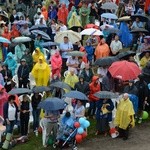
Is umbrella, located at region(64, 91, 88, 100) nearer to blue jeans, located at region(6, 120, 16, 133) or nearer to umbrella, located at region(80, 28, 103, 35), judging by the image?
blue jeans, located at region(6, 120, 16, 133)

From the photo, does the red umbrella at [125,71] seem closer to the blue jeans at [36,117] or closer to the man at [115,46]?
the blue jeans at [36,117]

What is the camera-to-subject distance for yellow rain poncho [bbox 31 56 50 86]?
1852 centimetres

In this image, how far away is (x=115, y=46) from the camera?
20812 millimetres

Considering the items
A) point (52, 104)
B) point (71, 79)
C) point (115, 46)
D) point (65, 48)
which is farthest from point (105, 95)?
point (65, 48)

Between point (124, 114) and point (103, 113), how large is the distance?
26.2 inches

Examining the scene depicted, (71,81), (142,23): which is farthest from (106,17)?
(71,81)

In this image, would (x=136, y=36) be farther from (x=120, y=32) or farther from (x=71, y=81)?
(x=71, y=81)

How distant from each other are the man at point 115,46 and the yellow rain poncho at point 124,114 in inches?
194

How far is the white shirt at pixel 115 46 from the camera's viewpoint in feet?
68.1

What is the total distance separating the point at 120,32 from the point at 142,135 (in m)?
6.99

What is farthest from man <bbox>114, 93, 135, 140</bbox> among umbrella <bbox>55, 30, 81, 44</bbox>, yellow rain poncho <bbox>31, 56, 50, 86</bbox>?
umbrella <bbox>55, 30, 81, 44</bbox>

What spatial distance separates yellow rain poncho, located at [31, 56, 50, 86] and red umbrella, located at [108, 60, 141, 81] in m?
2.53

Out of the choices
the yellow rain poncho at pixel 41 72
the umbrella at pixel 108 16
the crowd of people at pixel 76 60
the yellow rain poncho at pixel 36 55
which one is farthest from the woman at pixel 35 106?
the umbrella at pixel 108 16

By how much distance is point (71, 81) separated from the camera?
17.7 m
